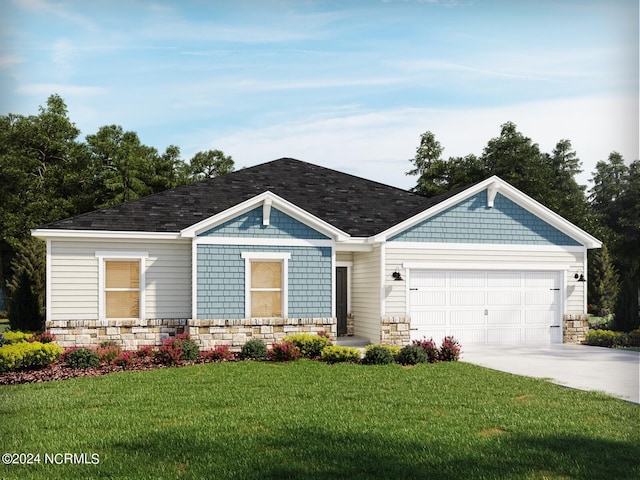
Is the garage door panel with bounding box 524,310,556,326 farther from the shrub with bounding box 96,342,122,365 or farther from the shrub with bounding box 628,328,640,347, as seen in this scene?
the shrub with bounding box 96,342,122,365

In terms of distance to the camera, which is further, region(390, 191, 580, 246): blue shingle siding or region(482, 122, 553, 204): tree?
region(482, 122, 553, 204): tree

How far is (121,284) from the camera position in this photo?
15.5 m

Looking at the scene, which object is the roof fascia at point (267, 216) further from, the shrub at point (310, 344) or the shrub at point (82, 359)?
the shrub at point (82, 359)

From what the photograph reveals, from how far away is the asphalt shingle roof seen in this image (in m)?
16.0

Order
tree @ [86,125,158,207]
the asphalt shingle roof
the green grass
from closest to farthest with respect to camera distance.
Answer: the green grass
the asphalt shingle roof
tree @ [86,125,158,207]

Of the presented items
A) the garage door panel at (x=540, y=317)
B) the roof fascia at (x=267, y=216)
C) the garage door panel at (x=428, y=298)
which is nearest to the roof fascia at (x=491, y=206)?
the roof fascia at (x=267, y=216)

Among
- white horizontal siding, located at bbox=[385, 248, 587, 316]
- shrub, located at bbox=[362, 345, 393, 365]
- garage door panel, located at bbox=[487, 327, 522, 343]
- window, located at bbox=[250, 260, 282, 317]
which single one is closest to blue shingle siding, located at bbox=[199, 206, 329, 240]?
window, located at bbox=[250, 260, 282, 317]

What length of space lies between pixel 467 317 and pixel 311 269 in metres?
4.52

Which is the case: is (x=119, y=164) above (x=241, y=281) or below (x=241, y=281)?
above

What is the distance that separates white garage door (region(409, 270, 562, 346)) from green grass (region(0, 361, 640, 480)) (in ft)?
17.5

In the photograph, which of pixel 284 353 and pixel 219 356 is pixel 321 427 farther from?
pixel 219 356

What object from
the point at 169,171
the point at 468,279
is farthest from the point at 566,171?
the point at 468,279

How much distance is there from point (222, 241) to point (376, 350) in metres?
4.65

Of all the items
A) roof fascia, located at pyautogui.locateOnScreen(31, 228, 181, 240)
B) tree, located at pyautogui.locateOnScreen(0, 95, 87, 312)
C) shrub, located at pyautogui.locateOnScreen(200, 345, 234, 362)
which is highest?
tree, located at pyautogui.locateOnScreen(0, 95, 87, 312)
